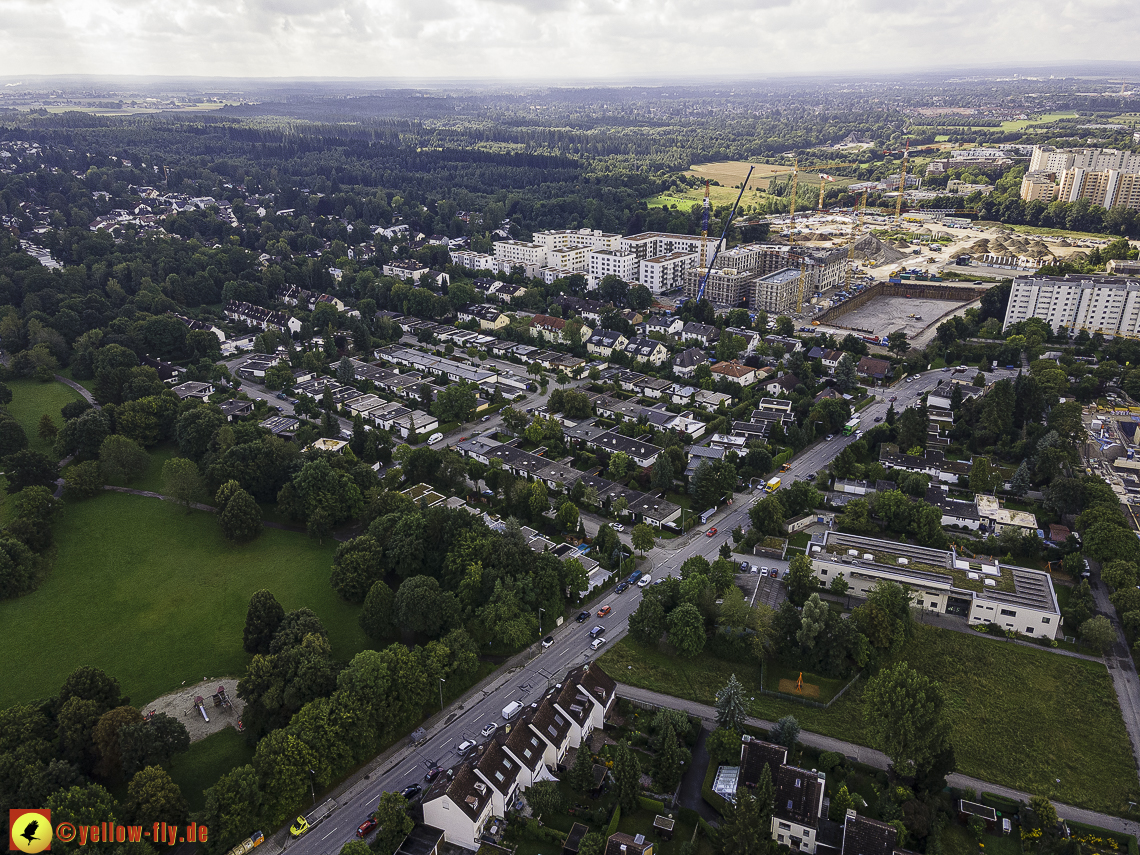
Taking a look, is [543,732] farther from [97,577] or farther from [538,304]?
[538,304]

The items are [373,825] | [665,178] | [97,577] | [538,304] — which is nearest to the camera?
[373,825]

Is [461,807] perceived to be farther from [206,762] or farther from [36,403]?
Answer: [36,403]

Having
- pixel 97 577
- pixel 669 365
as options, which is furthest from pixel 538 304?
pixel 97 577

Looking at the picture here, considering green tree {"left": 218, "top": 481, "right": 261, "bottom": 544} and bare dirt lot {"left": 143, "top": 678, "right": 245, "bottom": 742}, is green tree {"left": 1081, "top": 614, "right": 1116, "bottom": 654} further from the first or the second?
green tree {"left": 218, "top": 481, "right": 261, "bottom": 544}

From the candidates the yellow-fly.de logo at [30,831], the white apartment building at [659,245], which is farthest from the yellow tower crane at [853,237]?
the yellow-fly.de logo at [30,831]

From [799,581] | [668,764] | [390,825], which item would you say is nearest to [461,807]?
[390,825]

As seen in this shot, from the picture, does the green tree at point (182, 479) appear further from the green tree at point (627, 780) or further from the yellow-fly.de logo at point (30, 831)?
the green tree at point (627, 780)

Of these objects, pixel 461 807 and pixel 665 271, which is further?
pixel 665 271
